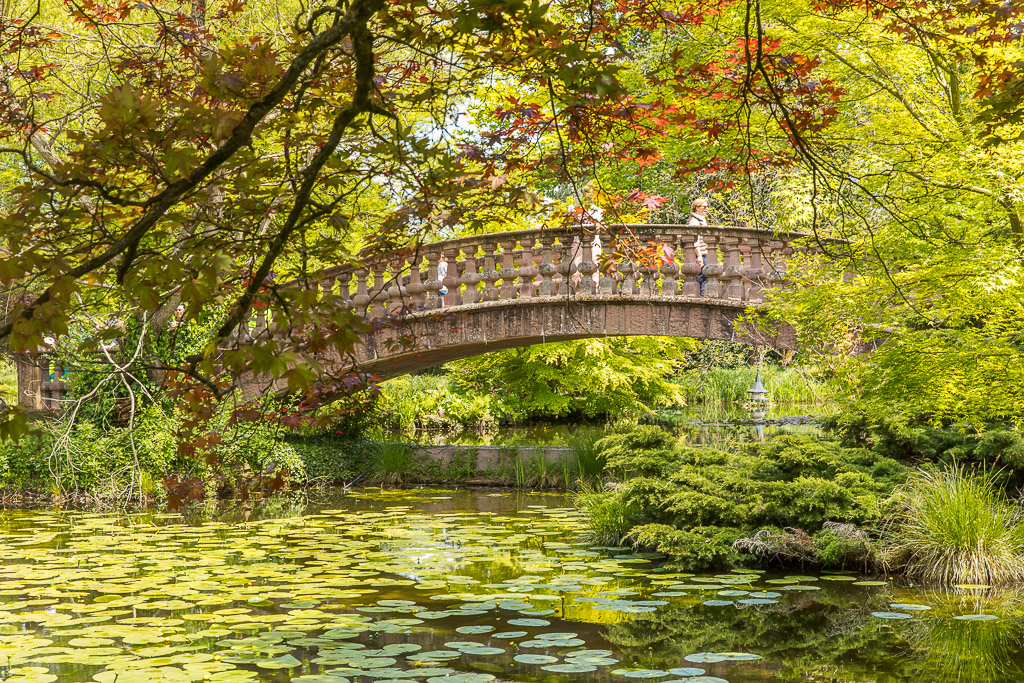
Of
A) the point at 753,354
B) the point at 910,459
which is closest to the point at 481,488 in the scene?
the point at 910,459

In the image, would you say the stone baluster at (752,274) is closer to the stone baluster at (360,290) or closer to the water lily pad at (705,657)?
the stone baluster at (360,290)

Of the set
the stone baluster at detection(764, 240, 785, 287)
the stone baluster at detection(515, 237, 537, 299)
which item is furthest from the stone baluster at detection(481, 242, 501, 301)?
the stone baluster at detection(764, 240, 785, 287)

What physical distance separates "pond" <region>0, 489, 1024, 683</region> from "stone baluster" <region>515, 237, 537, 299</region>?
5.20 m

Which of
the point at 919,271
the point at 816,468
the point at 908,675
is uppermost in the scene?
the point at 919,271

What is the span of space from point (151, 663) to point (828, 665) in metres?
3.21

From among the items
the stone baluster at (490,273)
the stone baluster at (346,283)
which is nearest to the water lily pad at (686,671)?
the stone baluster at (490,273)

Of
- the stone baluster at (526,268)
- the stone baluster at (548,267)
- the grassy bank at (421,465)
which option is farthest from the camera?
the stone baluster at (526,268)

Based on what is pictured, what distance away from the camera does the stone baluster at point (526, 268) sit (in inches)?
504

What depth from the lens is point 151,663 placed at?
446 cm

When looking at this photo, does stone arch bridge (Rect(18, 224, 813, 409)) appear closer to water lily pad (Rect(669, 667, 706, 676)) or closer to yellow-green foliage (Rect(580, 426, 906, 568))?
yellow-green foliage (Rect(580, 426, 906, 568))

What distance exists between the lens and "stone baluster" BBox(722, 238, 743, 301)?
12.3 m

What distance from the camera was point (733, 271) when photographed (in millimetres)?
12289

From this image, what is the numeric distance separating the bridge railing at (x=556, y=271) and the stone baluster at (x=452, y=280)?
14 mm

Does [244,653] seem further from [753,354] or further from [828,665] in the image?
[753,354]
